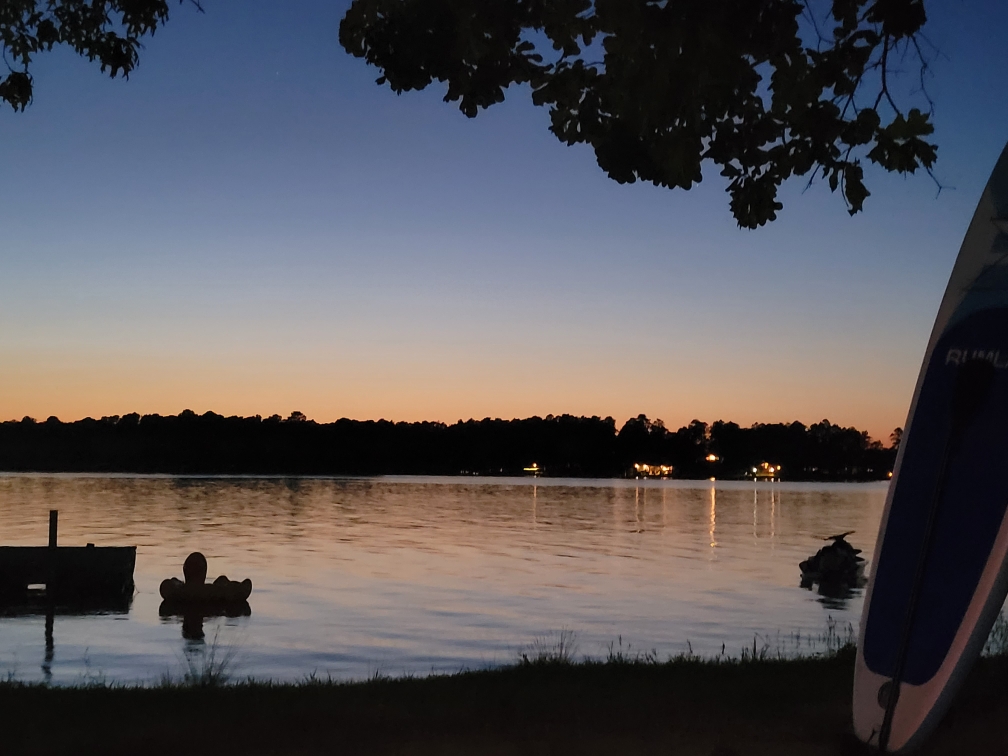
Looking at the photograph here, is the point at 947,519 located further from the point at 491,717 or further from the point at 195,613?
the point at 195,613

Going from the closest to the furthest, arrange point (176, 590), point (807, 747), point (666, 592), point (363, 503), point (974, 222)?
point (807, 747)
point (974, 222)
point (176, 590)
point (666, 592)
point (363, 503)

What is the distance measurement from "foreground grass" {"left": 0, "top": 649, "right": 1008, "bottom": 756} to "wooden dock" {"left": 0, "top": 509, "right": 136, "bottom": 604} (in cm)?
1870

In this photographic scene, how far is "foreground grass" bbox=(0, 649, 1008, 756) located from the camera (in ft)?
19.8

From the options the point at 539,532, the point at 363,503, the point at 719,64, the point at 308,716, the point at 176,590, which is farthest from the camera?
the point at 363,503

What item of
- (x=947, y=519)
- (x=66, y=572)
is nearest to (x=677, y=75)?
(x=947, y=519)

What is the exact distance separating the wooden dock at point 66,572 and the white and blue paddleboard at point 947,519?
870 inches

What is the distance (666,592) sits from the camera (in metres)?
29.3

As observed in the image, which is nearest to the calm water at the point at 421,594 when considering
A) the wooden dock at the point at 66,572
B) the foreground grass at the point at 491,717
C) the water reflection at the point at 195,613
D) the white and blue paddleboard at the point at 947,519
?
the water reflection at the point at 195,613

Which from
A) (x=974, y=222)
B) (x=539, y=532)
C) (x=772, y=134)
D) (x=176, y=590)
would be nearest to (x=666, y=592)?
(x=176, y=590)

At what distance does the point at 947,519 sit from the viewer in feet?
24.4

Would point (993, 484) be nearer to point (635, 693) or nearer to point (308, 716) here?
point (635, 693)

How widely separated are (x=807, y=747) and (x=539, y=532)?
51475 mm

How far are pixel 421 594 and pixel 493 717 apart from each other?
21.5 m

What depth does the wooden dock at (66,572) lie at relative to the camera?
25.8 m
